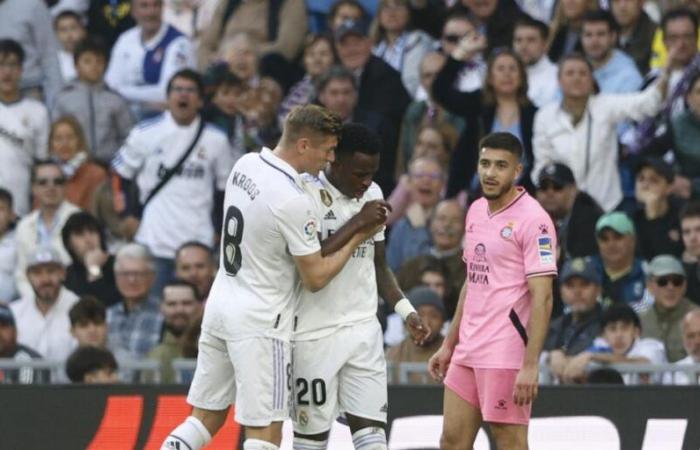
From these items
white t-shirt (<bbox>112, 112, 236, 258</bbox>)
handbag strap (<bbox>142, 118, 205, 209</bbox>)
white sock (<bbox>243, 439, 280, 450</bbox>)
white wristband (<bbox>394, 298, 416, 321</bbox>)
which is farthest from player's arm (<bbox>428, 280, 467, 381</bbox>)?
handbag strap (<bbox>142, 118, 205, 209</bbox>)

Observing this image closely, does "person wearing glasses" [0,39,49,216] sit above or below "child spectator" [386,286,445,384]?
above

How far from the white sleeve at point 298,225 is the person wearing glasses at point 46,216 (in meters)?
6.72

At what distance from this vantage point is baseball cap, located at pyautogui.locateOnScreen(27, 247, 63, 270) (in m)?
16.1

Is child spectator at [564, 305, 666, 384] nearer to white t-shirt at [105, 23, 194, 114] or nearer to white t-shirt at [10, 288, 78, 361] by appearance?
white t-shirt at [10, 288, 78, 361]

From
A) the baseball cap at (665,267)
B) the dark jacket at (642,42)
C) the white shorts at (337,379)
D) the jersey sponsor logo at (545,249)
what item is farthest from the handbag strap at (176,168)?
the jersey sponsor logo at (545,249)

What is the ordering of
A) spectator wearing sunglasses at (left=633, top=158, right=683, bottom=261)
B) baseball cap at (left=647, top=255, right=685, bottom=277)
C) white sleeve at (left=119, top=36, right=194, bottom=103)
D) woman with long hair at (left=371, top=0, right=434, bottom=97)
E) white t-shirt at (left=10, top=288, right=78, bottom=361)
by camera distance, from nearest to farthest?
baseball cap at (left=647, top=255, right=685, bottom=277) → spectator wearing sunglasses at (left=633, top=158, right=683, bottom=261) → white t-shirt at (left=10, top=288, right=78, bottom=361) → woman with long hair at (left=371, top=0, right=434, bottom=97) → white sleeve at (left=119, top=36, right=194, bottom=103)

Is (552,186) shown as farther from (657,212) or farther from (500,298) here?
(500,298)

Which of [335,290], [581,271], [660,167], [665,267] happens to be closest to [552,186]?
[660,167]

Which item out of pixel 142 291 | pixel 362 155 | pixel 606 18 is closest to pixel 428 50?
pixel 606 18

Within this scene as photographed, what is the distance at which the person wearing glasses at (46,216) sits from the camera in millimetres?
16875

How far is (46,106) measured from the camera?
1841cm

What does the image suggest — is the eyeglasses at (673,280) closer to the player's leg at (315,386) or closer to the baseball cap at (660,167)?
the baseball cap at (660,167)

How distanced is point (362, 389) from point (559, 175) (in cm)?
488

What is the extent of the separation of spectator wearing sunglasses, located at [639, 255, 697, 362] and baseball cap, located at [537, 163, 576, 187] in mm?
1138
